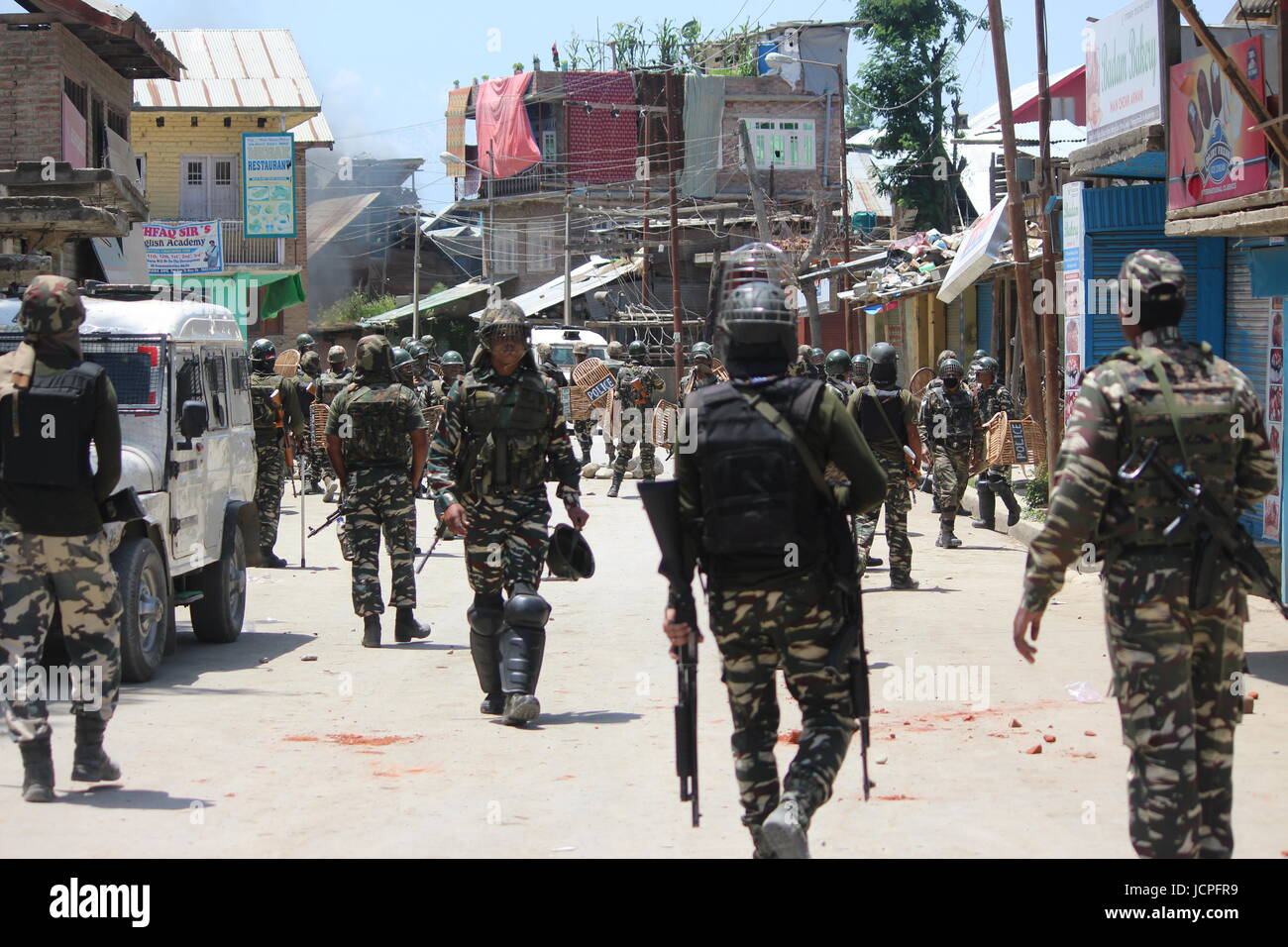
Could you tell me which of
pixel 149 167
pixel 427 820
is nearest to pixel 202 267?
pixel 149 167

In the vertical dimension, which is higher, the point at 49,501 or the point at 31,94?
the point at 31,94

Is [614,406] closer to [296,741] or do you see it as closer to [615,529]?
[615,529]

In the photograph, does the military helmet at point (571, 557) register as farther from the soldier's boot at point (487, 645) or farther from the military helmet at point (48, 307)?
the military helmet at point (48, 307)

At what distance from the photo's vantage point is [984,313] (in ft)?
99.3

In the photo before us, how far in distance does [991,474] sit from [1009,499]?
1.10 ft

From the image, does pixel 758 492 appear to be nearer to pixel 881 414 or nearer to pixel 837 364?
pixel 881 414

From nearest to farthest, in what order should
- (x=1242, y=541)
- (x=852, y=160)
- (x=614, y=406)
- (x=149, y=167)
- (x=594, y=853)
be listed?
(x=1242, y=541)
(x=594, y=853)
(x=614, y=406)
(x=149, y=167)
(x=852, y=160)

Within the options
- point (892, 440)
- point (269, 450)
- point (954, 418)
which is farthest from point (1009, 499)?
point (269, 450)

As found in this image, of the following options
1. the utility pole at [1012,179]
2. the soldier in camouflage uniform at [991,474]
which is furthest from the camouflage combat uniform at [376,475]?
the utility pole at [1012,179]

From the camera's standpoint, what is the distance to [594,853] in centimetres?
520

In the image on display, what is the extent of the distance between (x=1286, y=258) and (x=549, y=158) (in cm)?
4874

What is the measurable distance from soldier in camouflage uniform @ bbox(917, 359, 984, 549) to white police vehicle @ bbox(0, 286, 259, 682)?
726 cm

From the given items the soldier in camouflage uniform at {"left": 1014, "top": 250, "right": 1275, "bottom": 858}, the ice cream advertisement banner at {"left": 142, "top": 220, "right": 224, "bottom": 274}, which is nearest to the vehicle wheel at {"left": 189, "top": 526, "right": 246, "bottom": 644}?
the soldier in camouflage uniform at {"left": 1014, "top": 250, "right": 1275, "bottom": 858}

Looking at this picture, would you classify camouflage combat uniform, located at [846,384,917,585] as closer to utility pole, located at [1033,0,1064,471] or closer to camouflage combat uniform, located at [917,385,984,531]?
camouflage combat uniform, located at [917,385,984,531]
